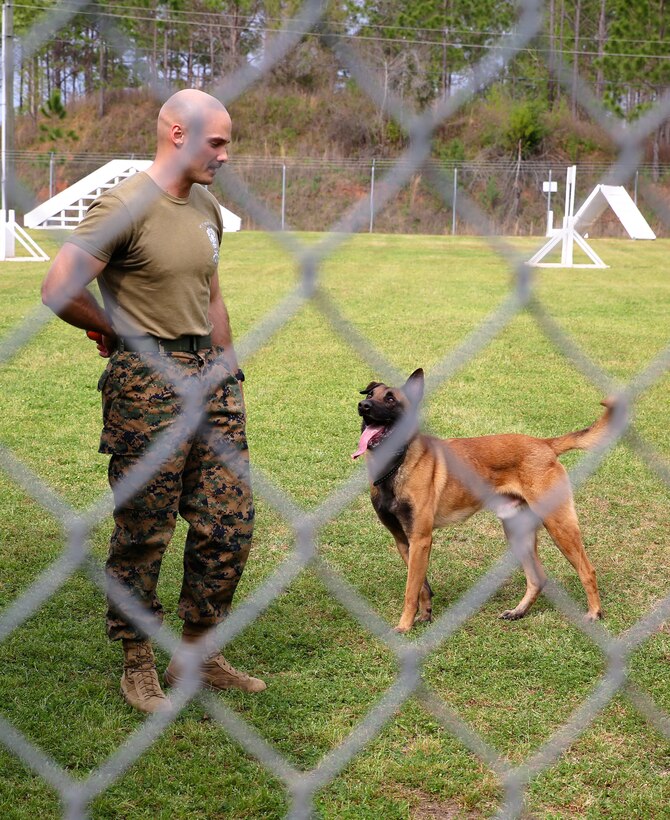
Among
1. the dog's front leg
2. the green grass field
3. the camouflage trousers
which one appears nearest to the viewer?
the green grass field

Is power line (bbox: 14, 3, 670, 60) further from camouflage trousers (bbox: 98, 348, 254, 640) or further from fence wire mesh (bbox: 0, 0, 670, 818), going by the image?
camouflage trousers (bbox: 98, 348, 254, 640)

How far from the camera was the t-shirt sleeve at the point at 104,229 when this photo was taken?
2402 millimetres

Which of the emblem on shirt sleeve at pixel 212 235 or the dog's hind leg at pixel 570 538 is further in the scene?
the dog's hind leg at pixel 570 538

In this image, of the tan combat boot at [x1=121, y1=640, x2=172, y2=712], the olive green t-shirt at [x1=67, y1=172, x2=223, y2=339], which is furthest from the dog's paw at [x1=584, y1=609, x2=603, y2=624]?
the olive green t-shirt at [x1=67, y1=172, x2=223, y2=339]

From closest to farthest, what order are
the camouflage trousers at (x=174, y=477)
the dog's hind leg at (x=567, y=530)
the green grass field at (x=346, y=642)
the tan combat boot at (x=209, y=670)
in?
the green grass field at (x=346, y=642)
the camouflage trousers at (x=174, y=477)
the tan combat boot at (x=209, y=670)
the dog's hind leg at (x=567, y=530)

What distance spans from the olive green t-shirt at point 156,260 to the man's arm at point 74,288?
0.32 feet

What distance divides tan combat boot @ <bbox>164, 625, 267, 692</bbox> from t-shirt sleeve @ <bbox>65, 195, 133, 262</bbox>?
1248mm

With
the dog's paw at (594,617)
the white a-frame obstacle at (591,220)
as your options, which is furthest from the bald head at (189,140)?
the white a-frame obstacle at (591,220)

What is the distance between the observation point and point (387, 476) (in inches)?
145

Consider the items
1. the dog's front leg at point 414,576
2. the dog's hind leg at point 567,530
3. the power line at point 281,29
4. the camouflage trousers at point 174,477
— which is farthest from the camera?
the dog's hind leg at point 567,530

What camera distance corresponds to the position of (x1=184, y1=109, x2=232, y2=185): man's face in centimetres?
199

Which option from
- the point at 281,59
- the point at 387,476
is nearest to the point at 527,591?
the point at 387,476

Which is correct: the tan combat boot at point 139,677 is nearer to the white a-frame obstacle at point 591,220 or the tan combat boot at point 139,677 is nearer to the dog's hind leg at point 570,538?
the dog's hind leg at point 570,538

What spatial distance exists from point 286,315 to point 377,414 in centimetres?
200
